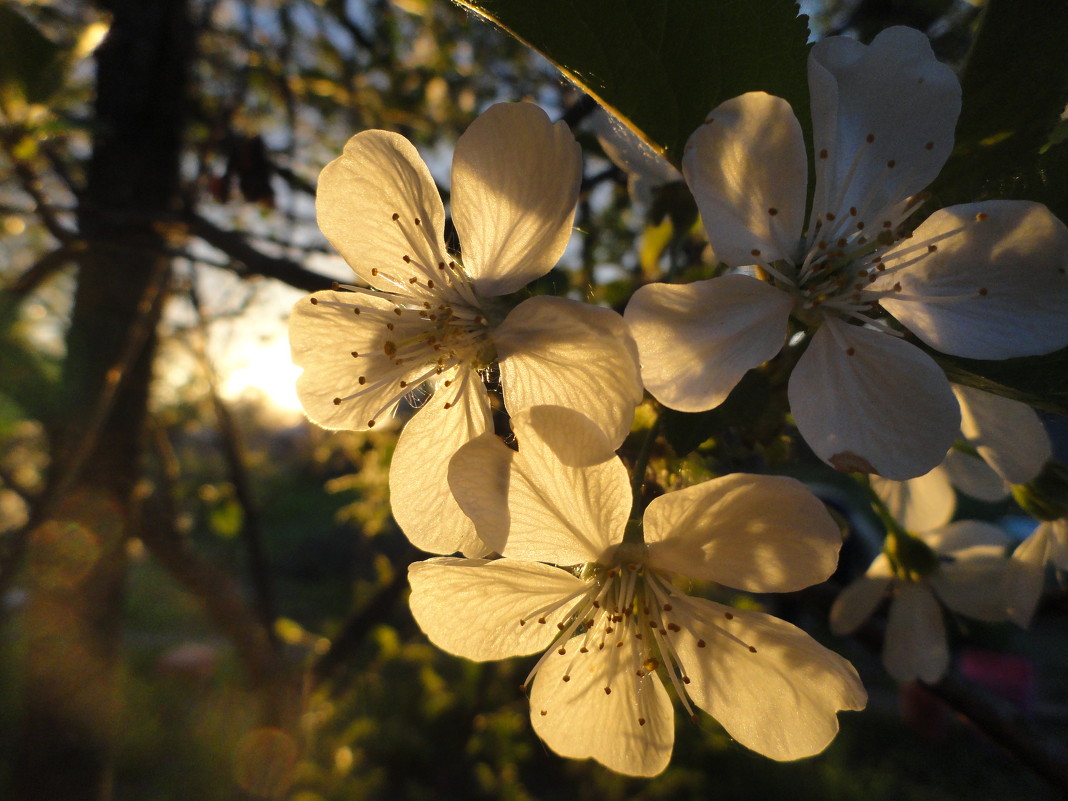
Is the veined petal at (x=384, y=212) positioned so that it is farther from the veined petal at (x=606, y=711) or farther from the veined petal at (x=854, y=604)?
the veined petal at (x=854, y=604)

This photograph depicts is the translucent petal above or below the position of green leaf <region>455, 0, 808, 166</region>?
below

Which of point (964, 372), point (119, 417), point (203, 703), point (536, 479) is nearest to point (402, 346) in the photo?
point (536, 479)

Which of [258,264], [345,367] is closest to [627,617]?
[345,367]

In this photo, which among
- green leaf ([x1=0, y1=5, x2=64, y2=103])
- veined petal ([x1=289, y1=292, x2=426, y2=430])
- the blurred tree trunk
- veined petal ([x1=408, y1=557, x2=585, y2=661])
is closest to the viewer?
veined petal ([x1=408, y1=557, x2=585, y2=661])

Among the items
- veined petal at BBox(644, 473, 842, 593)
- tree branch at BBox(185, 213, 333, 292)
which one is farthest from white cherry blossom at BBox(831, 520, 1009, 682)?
tree branch at BBox(185, 213, 333, 292)

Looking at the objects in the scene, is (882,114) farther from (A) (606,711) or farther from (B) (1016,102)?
(A) (606,711)

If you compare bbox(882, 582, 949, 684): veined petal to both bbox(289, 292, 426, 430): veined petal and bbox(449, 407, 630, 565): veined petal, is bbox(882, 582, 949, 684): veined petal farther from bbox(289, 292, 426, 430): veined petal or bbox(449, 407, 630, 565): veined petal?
bbox(289, 292, 426, 430): veined petal

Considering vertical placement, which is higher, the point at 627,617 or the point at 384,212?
the point at 384,212
